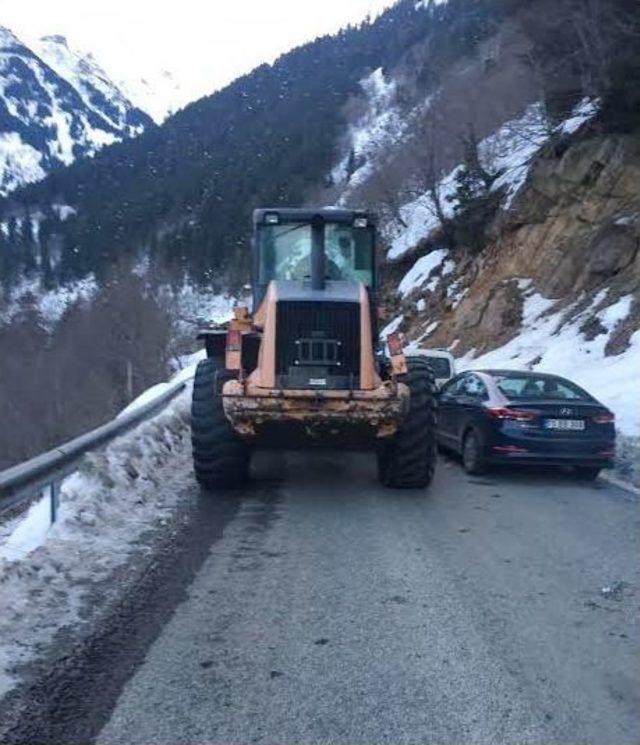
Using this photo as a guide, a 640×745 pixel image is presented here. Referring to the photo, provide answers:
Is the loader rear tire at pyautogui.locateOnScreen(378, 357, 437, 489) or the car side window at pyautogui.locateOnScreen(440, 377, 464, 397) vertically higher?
the car side window at pyautogui.locateOnScreen(440, 377, 464, 397)

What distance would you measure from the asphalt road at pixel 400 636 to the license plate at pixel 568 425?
2.14 m

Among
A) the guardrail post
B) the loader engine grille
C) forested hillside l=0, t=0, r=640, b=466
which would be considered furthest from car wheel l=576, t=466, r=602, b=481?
forested hillside l=0, t=0, r=640, b=466

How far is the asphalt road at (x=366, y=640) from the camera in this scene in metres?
4.27

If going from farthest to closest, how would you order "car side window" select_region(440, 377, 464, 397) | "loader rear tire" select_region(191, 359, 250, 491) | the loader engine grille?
1. "car side window" select_region(440, 377, 464, 397)
2. "loader rear tire" select_region(191, 359, 250, 491)
3. the loader engine grille

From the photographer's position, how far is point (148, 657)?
5.03m

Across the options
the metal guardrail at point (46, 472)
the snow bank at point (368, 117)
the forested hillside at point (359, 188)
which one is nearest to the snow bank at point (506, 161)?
the forested hillside at point (359, 188)

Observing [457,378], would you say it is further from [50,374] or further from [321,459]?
[50,374]

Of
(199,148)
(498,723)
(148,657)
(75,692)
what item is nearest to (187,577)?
(148,657)

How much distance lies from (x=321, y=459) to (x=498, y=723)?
8.80m

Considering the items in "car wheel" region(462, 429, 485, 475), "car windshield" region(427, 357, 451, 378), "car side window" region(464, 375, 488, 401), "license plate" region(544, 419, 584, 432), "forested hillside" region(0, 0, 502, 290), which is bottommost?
"car wheel" region(462, 429, 485, 475)

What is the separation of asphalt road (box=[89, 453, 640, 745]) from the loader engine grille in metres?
1.63

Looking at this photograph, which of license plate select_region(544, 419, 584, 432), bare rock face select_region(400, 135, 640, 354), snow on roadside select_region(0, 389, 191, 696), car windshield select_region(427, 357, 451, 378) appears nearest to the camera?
snow on roadside select_region(0, 389, 191, 696)

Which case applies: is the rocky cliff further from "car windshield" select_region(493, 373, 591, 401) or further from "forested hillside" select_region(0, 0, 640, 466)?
"car windshield" select_region(493, 373, 591, 401)

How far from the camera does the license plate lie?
11195mm
